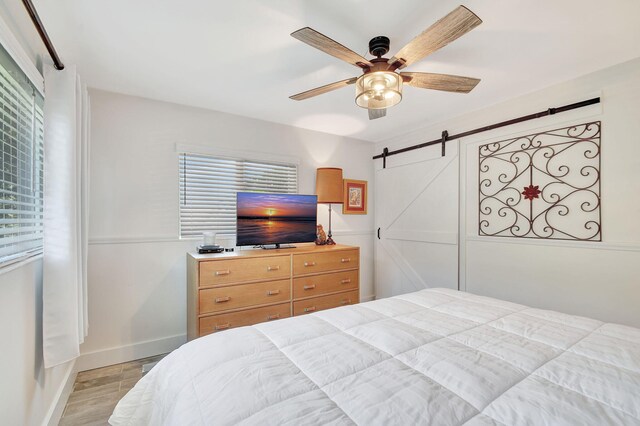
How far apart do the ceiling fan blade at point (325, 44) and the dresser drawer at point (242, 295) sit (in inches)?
77.5

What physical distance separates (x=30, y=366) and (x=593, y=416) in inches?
93.7

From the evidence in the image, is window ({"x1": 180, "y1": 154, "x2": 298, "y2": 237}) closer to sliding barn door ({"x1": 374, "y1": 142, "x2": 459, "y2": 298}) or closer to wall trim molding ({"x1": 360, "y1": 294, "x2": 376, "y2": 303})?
sliding barn door ({"x1": 374, "y1": 142, "x2": 459, "y2": 298})

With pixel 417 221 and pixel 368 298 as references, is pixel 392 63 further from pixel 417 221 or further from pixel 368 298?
pixel 368 298

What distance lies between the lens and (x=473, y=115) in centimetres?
310

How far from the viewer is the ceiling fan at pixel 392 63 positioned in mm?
1369

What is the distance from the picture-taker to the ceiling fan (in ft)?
4.49

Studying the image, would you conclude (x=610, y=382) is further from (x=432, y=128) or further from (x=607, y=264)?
(x=432, y=128)

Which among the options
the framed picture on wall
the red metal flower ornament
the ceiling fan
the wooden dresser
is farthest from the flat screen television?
the red metal flower ornament

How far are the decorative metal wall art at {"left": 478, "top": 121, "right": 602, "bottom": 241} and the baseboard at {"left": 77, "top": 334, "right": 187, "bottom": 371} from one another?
10.9 feet

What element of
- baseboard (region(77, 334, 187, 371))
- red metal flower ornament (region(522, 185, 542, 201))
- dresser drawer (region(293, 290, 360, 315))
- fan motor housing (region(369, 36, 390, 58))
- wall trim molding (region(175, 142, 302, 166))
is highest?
fan motor housing (region(369, 36, 390, 58))

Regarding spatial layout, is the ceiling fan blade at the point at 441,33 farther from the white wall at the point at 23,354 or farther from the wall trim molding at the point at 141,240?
the wall trim molding at the point at 141,240

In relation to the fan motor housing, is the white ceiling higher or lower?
higher

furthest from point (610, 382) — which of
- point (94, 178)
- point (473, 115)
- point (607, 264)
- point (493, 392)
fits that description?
point (94, 178)

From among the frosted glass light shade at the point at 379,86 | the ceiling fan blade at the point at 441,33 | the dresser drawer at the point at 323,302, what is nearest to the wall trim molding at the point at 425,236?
the dresser drawer at the point at 323,302
